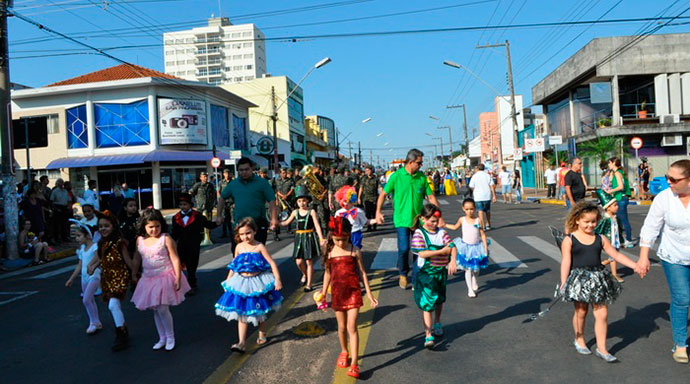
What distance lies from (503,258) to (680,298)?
17.6ft

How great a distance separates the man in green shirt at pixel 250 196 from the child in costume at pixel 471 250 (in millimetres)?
2439

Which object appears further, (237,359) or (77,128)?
(77,128)

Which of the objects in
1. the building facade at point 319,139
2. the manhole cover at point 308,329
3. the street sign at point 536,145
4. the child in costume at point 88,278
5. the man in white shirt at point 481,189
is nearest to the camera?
the manhole cover at point 308,329

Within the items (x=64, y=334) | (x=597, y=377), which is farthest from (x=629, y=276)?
(x=64, y=334)

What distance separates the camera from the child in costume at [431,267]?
4.84 m

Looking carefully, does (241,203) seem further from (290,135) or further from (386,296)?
(290,135)

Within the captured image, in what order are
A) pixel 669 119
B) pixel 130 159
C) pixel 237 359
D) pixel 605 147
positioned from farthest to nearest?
pixel 130 159, pixel 669 119, pixel 605 147, pixel 237 359

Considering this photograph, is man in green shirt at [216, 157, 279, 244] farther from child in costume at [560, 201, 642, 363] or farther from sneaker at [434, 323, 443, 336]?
child in costume at [560, 201, 642, 363]

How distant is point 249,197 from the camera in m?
6.94

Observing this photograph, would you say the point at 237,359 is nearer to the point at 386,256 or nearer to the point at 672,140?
the point at 386,256

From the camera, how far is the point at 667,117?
97.6 ft

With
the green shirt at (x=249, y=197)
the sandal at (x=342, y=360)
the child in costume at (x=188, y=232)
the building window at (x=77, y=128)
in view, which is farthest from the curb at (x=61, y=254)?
the building window at (x=77, y=128)

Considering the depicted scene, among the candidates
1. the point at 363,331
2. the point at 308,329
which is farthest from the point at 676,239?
the point at 308,329

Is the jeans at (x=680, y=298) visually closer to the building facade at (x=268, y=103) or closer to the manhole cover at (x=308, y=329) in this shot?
the manhole cover at (x=308, y=329)
